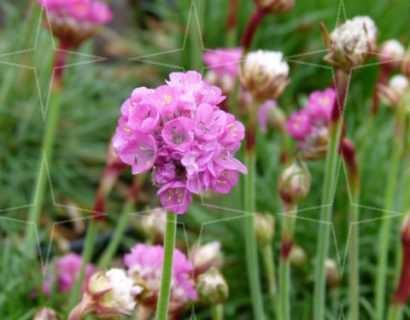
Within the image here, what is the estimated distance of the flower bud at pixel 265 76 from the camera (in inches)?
34.1

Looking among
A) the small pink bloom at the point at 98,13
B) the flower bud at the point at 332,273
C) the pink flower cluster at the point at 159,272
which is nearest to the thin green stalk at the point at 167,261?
the pink flower cluster at the point at 159,272

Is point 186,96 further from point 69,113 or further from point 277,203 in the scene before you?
point 69,113

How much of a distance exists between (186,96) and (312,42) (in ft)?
4.71

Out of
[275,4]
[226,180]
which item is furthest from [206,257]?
[226,180]

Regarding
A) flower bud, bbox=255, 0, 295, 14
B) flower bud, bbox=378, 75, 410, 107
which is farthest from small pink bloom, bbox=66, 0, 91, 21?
flower bud, bbox=378, 75, 410, 107

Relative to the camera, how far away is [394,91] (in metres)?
1.00

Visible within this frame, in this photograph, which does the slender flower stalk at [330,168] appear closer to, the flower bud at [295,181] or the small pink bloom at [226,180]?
the flower bud at [295,181]

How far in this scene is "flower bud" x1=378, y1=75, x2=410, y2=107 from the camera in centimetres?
99

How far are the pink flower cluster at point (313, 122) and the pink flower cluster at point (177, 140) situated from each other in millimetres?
390

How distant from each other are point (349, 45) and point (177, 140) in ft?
0.73

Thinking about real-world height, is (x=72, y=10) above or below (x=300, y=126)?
above

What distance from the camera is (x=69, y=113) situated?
5.95 feet

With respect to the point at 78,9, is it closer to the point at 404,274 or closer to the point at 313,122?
the point at 313,122

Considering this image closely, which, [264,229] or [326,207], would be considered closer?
[326,207]
